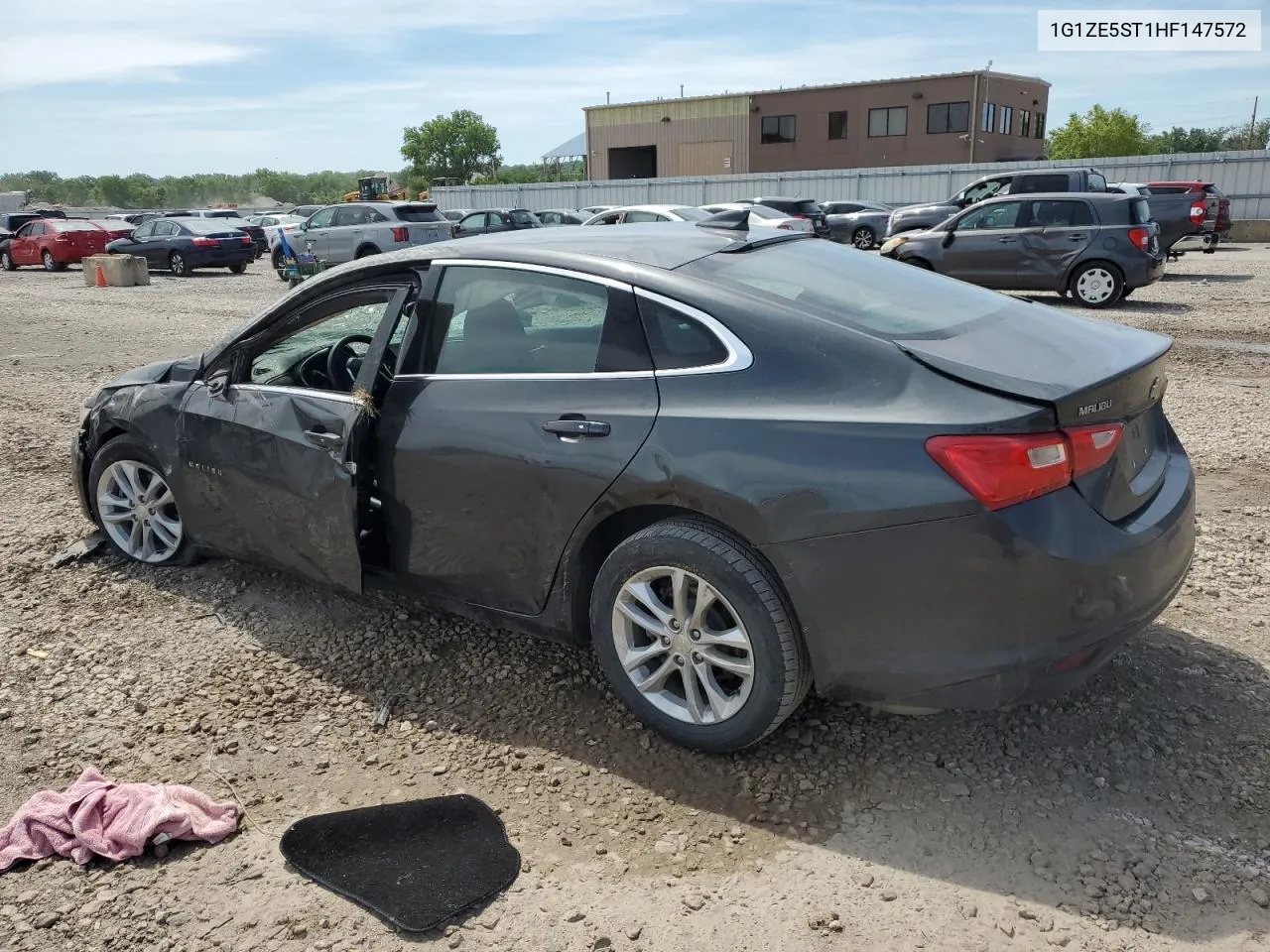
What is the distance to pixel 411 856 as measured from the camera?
2.93 meters

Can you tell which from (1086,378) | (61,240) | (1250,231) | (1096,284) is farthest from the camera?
(1250,231)

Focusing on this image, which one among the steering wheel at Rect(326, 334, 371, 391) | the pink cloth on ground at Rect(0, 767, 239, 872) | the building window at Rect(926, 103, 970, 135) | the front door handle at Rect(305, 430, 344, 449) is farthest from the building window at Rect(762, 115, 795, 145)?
the pink cloth on ground at Rect(0, 767, 239, 872)

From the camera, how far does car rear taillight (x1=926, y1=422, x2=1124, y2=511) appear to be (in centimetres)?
272

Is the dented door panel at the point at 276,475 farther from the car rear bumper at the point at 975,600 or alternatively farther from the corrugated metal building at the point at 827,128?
the corrugated metal building at the point at 827,128

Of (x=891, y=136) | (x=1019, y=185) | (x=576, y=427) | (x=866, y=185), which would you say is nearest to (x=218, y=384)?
(x=576, y=427)

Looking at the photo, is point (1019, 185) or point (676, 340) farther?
point (1019, 185)

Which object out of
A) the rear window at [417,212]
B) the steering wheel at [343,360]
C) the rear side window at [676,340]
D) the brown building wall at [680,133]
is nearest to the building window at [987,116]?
the brown building wall at [680,133]

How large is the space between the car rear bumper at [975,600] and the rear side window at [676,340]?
2.13 feet

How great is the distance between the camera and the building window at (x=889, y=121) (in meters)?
57.5

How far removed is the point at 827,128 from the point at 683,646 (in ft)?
202

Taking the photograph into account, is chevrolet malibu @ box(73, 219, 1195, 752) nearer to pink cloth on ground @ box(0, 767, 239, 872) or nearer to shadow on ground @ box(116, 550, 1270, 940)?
shadow on ground @ box(116, 550, 1270, 940)

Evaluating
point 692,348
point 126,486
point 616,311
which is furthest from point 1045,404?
point 126,486

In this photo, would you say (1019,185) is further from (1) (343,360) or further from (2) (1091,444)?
(2) (1091,444)

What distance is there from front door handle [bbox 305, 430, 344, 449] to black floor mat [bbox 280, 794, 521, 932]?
4.48 feet
